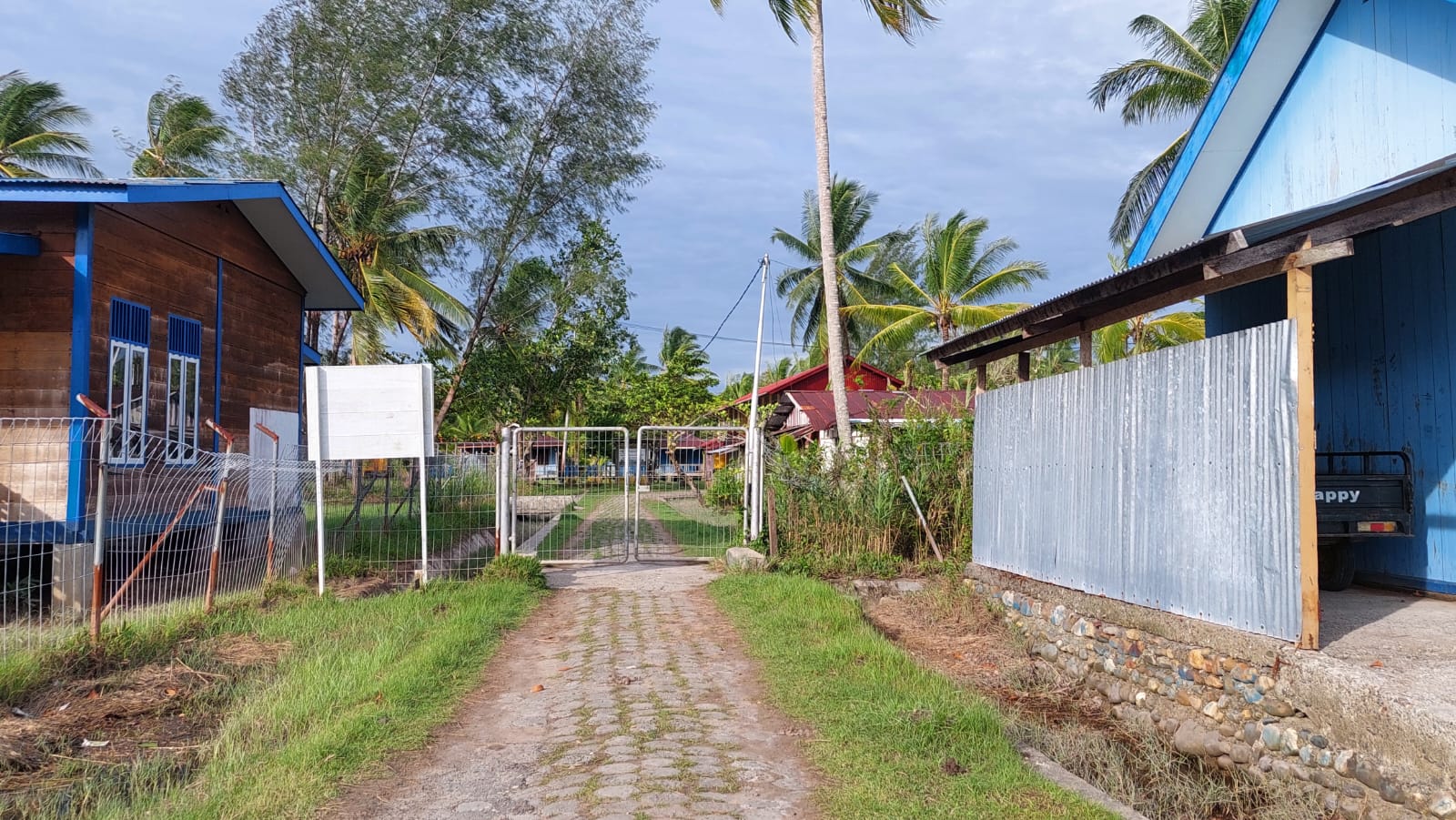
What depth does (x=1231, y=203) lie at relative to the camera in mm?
10242

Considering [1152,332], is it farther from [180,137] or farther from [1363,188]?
[180,137]

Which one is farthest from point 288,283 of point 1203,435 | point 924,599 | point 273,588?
point 1203,435

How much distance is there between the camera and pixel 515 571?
11.7 m

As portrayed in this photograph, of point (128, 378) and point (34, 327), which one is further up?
point (34, 327)

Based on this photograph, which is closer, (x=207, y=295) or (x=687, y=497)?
(x=207, y=295)

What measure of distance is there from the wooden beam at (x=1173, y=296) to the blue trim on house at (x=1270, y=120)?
2258 mm

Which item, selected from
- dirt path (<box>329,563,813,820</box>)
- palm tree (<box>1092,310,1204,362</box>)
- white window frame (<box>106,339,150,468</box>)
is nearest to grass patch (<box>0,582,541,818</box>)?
dirt path (<box>329,563,813,820</box>)

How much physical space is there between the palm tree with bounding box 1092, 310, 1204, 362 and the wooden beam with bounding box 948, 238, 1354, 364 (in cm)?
1472

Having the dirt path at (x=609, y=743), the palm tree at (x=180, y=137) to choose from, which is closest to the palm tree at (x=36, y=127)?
the palm tree at (x=180, y=137)

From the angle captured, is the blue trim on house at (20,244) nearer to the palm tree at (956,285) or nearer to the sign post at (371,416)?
the sign post at (371,416)

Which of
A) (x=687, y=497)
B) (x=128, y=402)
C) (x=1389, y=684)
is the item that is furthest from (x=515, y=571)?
(x=1389, y=684)

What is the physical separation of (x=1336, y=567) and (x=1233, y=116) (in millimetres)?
4452

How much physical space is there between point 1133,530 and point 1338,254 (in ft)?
8.46

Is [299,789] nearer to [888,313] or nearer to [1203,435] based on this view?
[1203,435]
